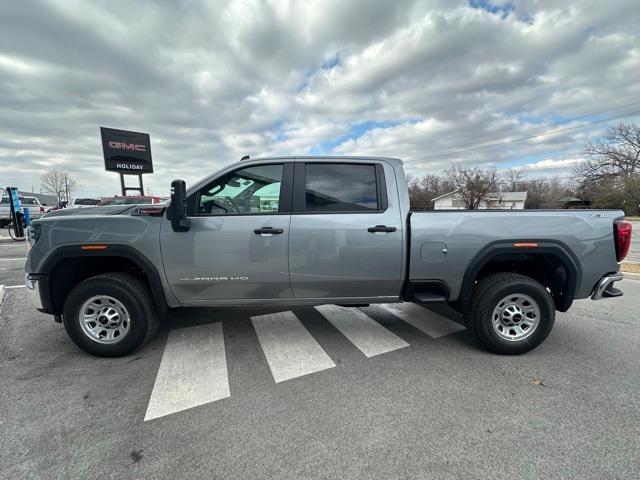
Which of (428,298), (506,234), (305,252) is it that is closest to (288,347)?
(305,252)

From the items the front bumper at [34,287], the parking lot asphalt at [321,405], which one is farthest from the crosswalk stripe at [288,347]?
the front bumper at [34,287]

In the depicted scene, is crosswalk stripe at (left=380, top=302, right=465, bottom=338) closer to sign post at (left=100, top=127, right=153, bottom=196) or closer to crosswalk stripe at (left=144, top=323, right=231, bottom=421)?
crosswalk stripe at (left=144, top=323, right=231, bottom=421)

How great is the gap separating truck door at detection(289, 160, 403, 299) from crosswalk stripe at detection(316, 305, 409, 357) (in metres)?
0.60

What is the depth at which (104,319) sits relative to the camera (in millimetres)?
3207

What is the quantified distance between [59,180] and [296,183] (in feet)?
318

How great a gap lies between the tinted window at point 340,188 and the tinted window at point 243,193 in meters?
0.35

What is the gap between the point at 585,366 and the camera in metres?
3.11

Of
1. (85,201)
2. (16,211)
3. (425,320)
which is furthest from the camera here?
(85,201)

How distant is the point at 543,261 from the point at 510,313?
728mm

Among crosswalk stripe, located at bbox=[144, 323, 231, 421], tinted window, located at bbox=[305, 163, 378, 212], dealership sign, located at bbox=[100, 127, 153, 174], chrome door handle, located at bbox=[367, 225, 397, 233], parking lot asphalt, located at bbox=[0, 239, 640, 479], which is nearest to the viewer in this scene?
parking lot asphalt, located at bbox=[0, 239, 640, 479]

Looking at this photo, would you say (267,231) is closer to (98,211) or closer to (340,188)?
(340,188)

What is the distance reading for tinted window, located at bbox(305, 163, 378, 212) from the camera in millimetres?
3268

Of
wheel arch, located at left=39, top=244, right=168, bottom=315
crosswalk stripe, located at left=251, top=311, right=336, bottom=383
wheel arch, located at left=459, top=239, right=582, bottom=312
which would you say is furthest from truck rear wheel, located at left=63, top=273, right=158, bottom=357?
wheel arch, located at left=459, top=239, right=582, bottom=312

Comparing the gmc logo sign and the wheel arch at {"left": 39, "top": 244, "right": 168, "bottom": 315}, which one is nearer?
the wheel arch at {"left": 39, "top": 244, "right": 168, "bottom": 315}
